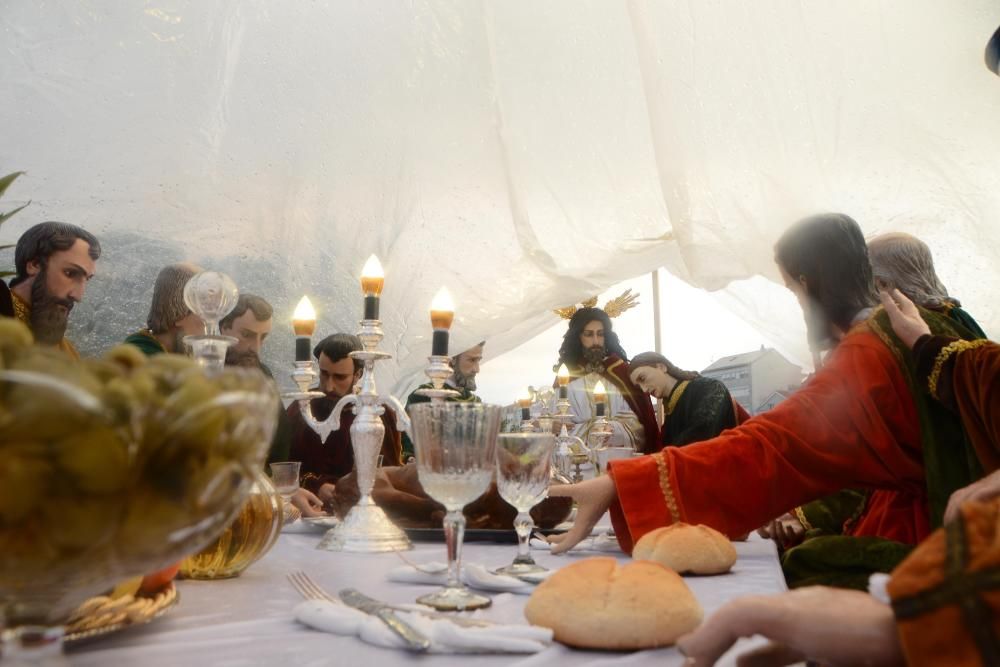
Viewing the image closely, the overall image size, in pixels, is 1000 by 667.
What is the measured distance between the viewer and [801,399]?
1.95 metres

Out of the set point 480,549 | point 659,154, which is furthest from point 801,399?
point 659,154

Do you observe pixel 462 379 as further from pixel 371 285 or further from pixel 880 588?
pixel 880 588

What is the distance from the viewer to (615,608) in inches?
29.6

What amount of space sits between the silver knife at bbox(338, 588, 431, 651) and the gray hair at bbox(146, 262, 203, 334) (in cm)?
207

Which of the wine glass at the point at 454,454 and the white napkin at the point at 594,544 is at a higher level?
the wine glass at the point at 454,454

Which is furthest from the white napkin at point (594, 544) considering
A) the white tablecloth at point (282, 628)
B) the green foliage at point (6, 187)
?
the green foliage at point (6, 187)

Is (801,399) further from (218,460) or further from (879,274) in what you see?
(218,460)

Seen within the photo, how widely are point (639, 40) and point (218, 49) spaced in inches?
59.9

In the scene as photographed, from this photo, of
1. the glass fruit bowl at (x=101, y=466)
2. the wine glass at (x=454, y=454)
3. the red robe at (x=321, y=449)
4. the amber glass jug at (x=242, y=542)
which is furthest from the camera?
the red robe at (x=321, y=449)

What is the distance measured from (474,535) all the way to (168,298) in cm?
175

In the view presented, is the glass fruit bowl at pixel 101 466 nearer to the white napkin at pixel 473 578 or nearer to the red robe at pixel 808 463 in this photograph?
A: the white napkin at pixel 473 578

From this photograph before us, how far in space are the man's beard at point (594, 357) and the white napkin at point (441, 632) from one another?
18.7ft

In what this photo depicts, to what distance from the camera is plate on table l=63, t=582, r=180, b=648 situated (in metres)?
0.69

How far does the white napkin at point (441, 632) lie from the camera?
0.70 m
